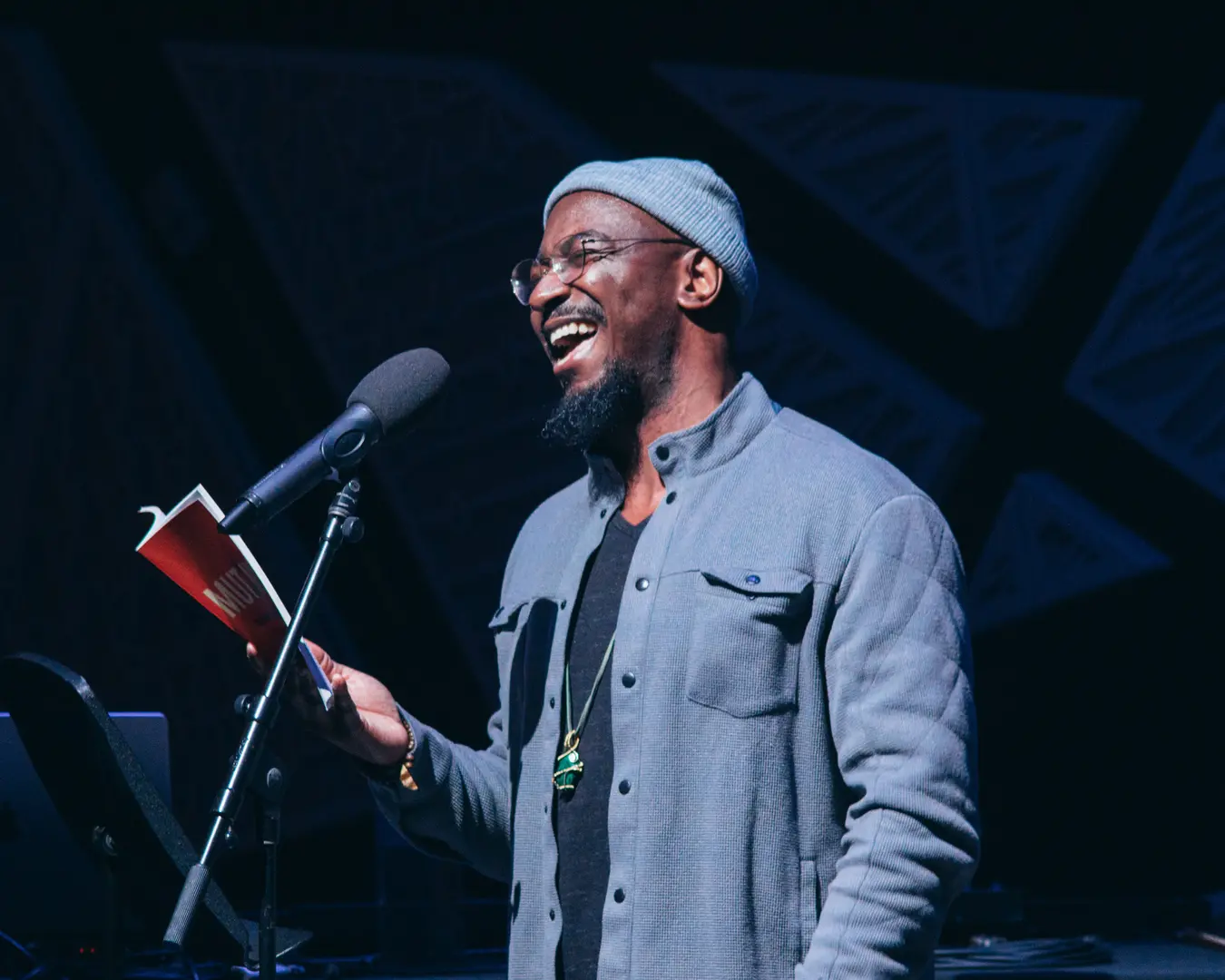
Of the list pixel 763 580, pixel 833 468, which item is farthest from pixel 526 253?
pixel 763 580

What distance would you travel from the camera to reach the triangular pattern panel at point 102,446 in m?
3.87

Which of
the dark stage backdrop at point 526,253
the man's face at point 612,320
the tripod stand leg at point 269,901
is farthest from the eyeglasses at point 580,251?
the dark stage backdrop at point 526,253

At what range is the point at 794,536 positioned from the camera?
1.88 m

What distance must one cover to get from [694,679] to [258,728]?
0.54 metres

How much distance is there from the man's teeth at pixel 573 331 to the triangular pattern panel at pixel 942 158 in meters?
2.08

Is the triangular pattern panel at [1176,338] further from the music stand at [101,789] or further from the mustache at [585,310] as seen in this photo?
the music stand at [101,789]

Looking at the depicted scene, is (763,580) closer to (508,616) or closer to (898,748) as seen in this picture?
(898,748)

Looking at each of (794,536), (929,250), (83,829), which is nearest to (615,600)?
(794,536)

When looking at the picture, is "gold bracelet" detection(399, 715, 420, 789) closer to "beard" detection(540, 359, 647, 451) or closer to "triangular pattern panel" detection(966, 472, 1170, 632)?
"beard" detection(540, 359, 647, 451)

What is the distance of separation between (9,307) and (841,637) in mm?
2946

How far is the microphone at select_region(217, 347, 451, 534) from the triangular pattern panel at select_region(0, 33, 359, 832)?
85.0 inches

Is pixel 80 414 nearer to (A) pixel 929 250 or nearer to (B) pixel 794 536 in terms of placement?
(A) pixel 929 250

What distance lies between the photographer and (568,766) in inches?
77.5

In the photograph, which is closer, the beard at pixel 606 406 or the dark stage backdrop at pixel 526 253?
the beard at pixel 606 406
